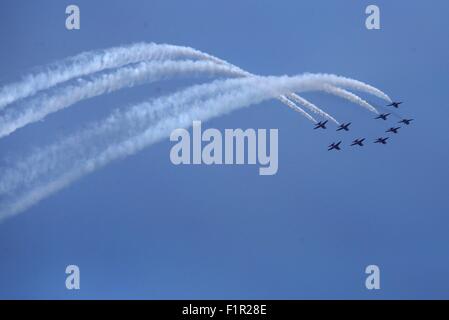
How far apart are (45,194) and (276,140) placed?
2.81 metres

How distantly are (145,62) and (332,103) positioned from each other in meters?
2.29

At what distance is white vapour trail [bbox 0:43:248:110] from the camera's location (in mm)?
6957

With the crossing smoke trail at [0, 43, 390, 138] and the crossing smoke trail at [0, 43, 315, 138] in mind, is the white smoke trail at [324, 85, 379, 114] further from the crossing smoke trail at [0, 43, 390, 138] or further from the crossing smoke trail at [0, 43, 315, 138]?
the crossing smoke trail at [0, 43, 315, 138]

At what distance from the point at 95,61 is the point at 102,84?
299 mm

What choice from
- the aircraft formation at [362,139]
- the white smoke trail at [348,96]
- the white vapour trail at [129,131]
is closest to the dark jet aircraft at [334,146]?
the aircraft formation at [362,139]

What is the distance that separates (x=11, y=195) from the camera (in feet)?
22.7

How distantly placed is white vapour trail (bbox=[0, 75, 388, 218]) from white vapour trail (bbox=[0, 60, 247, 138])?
0.21 metres

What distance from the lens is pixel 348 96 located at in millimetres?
7078

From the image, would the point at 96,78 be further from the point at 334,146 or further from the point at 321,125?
the point at 334,146
